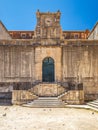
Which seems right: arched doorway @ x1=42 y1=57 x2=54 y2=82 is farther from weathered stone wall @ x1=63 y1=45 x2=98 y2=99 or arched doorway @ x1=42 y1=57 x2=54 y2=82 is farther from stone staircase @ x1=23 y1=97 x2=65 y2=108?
stone staircase @ x1=23 y1=97 x2=65 y2=108

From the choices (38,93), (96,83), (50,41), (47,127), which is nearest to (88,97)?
(96,83)

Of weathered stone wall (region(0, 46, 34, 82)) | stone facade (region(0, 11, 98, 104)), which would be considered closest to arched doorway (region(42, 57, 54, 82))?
stone facade (region(0, 11, 98, 104))

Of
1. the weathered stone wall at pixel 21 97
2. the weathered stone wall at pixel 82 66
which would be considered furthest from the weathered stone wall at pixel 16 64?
the weathered stone wall at pixel 82 66

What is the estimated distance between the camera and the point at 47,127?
933 cm

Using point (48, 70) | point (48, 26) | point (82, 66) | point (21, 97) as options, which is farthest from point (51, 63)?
point (21, 97)

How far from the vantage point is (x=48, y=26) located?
76.6ft

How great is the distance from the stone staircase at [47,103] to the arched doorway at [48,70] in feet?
13.4

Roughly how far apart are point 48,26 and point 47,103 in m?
9.36

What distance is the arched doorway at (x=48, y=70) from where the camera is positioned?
2305 cm

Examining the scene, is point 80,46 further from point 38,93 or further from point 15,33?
point 15,33

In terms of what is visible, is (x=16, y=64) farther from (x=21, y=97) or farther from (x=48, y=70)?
(x=21, y=97)

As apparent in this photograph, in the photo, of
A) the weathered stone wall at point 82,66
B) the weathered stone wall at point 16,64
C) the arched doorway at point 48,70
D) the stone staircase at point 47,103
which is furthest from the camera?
the arched doorway at point 48,70

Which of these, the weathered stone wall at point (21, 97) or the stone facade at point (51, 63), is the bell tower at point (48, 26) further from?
the weathered stone wall at point (21, 97)

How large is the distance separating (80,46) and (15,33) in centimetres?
2027
